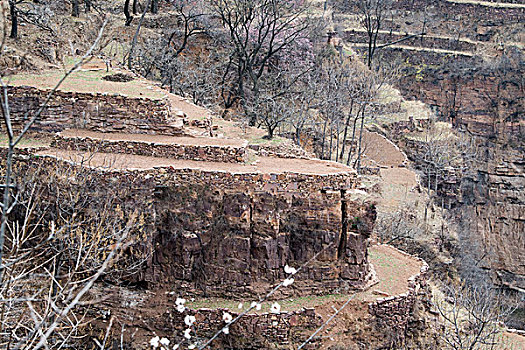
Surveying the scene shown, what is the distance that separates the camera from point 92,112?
1464 cm

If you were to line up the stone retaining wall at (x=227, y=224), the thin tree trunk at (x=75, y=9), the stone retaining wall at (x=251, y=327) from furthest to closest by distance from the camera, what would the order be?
the thin tree trunk at (x=75, y=9) < the stone retaining wall at (x=227, y=224) < the stone retaining wall at (x=251, y=327)

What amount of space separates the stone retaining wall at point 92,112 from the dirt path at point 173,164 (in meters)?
1.29

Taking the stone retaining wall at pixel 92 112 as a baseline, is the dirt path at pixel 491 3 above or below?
above

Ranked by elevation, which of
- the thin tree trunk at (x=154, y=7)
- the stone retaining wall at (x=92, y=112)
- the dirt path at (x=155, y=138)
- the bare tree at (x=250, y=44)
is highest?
the thin tree trunk at (x=154, y=7)

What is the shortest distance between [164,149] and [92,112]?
A: 2.52 m

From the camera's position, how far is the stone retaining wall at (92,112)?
1453cm

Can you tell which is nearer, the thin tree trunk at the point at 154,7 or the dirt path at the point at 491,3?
the thin tree trunk at the point at 154,7

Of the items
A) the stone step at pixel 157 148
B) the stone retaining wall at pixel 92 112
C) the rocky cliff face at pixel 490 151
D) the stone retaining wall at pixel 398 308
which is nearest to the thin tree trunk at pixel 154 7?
the stone retaining wall at pixel 92 112

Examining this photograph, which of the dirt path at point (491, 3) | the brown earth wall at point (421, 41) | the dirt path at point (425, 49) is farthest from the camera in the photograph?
the dirt path at point (491, 3)

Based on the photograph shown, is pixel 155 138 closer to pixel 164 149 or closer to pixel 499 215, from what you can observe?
pixel 164 149

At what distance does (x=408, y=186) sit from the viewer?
25188mm

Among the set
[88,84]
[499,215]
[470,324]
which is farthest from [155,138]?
[499,215]

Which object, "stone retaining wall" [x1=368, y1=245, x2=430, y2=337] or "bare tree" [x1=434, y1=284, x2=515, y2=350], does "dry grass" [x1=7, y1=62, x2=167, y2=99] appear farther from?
"bare tree" [x1=434, y1=284, x2=515, y2=350]

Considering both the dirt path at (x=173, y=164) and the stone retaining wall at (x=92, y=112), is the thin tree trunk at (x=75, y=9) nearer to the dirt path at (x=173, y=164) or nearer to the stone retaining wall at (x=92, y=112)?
the stone retaining wall at (x=92, y=112)
